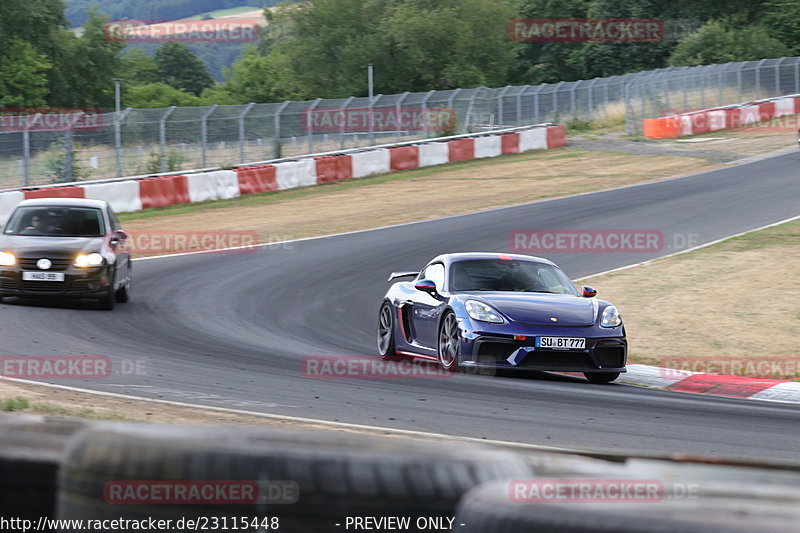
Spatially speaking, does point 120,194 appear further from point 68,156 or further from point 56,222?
point 56,222

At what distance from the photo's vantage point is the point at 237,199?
100ft

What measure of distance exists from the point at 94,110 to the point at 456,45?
81.2ft

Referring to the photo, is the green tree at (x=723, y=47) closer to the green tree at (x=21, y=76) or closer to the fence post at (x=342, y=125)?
the fence post at (x=342, y=125)

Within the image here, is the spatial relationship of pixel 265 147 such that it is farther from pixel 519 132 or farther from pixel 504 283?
pixel 504 283

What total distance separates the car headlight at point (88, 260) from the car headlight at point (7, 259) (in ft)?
2.67

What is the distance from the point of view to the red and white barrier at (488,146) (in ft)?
127

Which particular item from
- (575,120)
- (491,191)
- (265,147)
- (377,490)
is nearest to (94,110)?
(575,120)

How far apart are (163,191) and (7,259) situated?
13636 millimetres

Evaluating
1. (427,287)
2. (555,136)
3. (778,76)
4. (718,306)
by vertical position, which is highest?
(778,76)

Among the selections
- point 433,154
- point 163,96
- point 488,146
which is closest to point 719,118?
point 488,146

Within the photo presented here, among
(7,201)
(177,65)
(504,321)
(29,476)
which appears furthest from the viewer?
(177,65)

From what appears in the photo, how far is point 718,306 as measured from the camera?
15.2m

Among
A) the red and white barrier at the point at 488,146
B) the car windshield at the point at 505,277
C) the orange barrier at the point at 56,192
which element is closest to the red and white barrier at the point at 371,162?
the red and white barrier at the point at 488,146

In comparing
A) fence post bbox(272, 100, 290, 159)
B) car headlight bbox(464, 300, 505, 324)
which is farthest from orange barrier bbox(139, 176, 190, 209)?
car headlight bbox(464, 300, 505, 324)
